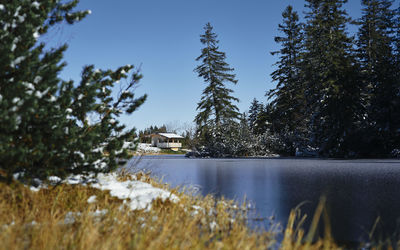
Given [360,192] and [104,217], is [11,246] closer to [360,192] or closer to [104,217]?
[104,217]

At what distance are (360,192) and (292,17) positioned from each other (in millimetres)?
33175

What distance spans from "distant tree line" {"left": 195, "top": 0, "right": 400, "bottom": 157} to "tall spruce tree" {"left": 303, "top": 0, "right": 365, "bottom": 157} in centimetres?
6

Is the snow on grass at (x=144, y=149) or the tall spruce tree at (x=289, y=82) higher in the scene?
the tall spruce tree at (x=289, y=82)

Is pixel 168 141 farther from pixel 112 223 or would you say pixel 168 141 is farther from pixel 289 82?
pixel 112 223

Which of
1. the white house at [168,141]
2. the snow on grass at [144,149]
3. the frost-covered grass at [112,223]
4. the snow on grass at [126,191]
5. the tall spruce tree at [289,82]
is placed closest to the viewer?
the frost-covered grass at [112,223]

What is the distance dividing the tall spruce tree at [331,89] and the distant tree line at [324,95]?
0.06 meters

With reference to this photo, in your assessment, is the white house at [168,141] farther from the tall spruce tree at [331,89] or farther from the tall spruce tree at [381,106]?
the tall spruce tree at [381,106]

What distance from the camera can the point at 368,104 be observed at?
23.8 meters

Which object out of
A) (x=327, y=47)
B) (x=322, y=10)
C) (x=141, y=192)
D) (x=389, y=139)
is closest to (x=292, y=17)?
(x=322, y=10)

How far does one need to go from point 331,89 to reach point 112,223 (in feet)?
78.2

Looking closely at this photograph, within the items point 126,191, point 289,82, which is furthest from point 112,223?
point 289,82


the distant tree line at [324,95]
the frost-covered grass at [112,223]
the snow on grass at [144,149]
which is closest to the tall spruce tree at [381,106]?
the distant tree line at [324,95]

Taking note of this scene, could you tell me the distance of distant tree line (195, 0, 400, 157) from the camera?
23062mm

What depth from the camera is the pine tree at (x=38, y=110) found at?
345cm
